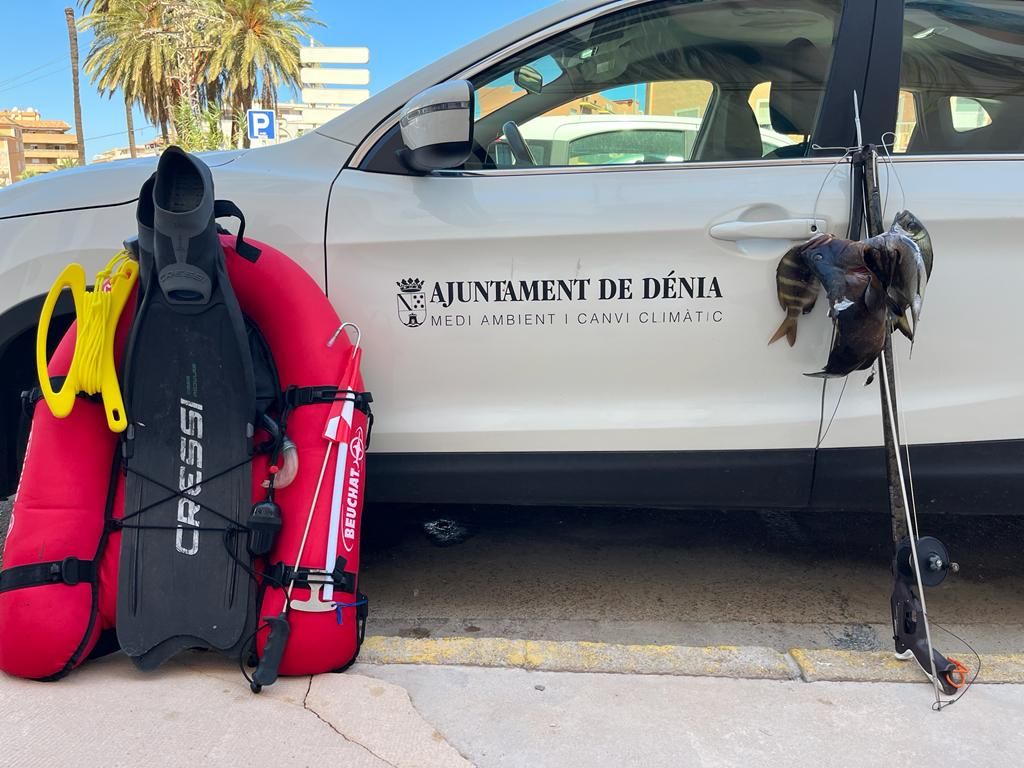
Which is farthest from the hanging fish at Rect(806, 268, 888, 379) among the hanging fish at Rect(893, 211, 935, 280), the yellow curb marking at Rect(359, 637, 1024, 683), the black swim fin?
the black swim fin

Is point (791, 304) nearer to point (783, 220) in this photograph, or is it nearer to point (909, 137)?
point (783, 220)

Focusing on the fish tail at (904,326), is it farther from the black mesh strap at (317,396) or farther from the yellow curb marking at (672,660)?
the black mesh strap at (317,396)

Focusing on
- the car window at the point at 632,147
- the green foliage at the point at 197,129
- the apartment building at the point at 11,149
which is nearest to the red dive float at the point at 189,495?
the car window at the point at 632,147

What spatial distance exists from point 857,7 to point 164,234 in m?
1.90

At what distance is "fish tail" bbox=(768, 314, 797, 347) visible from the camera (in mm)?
2197

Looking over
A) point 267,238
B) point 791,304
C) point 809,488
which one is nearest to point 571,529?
point 809,488

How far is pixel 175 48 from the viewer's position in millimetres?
25219

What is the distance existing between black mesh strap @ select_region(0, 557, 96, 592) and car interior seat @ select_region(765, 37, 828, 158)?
2.09m

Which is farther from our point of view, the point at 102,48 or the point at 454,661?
the point at 102,48

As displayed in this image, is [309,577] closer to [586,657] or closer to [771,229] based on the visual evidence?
[586,657]

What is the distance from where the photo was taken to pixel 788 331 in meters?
2.21

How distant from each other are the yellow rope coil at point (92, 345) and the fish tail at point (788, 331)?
1.68 meters

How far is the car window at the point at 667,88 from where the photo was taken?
232cm

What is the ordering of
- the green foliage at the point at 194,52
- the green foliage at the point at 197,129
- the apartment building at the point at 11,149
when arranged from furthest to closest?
the apartment building at the point at 11,149, the green foliage at the point at 194,52, the green foliage at the point at 197,129
